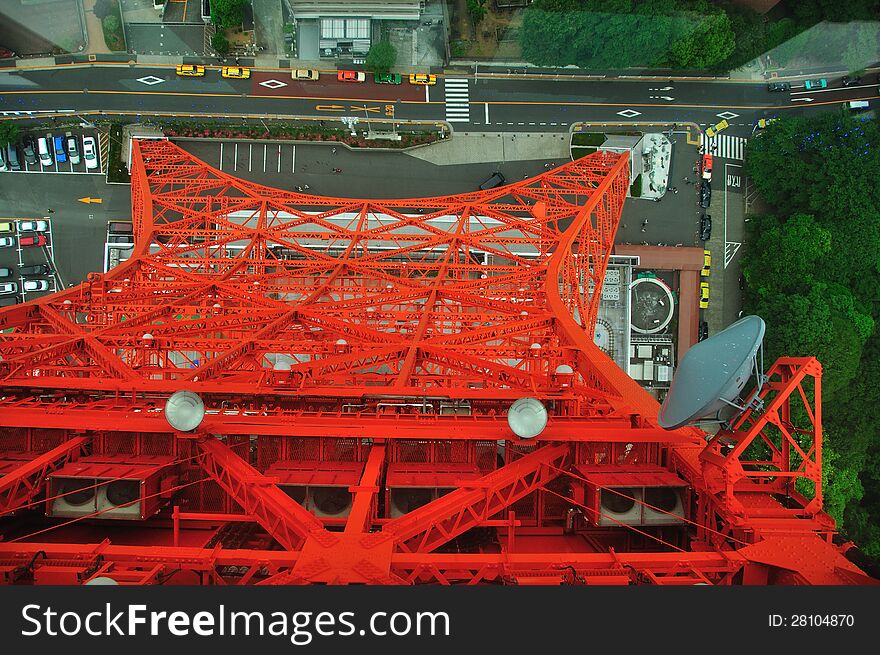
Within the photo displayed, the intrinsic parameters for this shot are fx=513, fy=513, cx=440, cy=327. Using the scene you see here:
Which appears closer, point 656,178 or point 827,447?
point 827,447

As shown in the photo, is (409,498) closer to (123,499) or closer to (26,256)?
(123,499)

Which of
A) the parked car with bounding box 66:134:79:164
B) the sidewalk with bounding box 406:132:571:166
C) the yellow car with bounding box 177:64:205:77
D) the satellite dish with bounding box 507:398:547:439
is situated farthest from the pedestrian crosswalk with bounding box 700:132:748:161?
the parked car with bounding box 66:134:79:164

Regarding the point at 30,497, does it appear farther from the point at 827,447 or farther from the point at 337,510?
the point at 827,447

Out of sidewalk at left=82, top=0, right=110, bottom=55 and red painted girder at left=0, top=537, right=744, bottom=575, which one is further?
sidewalk at left=82, top=0, right=110, bottom=55

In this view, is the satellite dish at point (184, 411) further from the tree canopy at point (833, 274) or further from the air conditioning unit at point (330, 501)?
the tree canopy at point (833, 274)

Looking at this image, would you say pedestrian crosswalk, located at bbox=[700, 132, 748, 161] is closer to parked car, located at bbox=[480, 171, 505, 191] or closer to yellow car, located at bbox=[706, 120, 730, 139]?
yellow car, located at bbox=[706, 120, 730, 139]

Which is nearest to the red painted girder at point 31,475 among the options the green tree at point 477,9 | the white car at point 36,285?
the white car at point 36,285

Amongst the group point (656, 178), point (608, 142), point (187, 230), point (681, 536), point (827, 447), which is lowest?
point (827, 447)

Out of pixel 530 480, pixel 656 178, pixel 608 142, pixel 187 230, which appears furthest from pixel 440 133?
pixel 530 480
